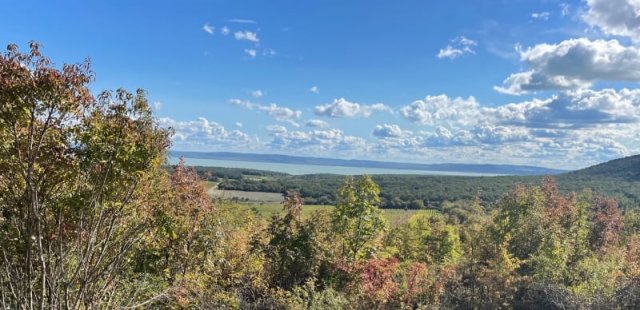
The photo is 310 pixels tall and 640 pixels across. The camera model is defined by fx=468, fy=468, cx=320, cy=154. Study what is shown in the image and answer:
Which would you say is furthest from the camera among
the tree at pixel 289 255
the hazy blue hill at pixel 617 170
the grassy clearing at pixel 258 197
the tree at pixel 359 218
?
the hazy blue hill at pixel 617 170

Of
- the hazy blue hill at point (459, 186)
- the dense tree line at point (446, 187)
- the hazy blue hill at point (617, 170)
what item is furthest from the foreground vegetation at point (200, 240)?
the hazy blue hill at point (617, 170)

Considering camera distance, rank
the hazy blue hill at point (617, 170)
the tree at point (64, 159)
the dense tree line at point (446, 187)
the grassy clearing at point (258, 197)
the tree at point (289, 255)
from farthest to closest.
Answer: the hazy blue hill at point (617, 170), the grassy clearing at point (258, 197), the dense tree line at point (446, 187), the tree at point (289, 255), the tree at point (64, 159)

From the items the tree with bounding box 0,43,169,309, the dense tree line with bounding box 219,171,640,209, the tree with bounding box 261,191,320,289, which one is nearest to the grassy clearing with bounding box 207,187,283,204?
the dense tree line with bounding box 219,171,640,209

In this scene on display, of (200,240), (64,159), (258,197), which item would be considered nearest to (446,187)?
(258,197)

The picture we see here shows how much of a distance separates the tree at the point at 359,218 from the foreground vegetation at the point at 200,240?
0.19 ft

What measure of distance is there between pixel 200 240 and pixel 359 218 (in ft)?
35.8

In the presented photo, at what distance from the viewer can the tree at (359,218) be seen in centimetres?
2536

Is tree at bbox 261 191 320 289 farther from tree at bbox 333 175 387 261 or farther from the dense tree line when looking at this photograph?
the dense tree line

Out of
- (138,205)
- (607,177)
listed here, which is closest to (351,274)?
(138,205)

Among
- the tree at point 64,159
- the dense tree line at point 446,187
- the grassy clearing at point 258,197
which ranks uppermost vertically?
the tree at point 64,159

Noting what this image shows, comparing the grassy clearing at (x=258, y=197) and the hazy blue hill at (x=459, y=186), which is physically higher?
the hazy blue hill at (x=459, y=186)

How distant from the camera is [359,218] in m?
→ 25.6

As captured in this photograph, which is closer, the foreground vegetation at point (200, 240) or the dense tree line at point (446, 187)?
the foreground vegetation at point (200, 240)

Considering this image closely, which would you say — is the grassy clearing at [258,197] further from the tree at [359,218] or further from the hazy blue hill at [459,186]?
the tree at [359,218]
